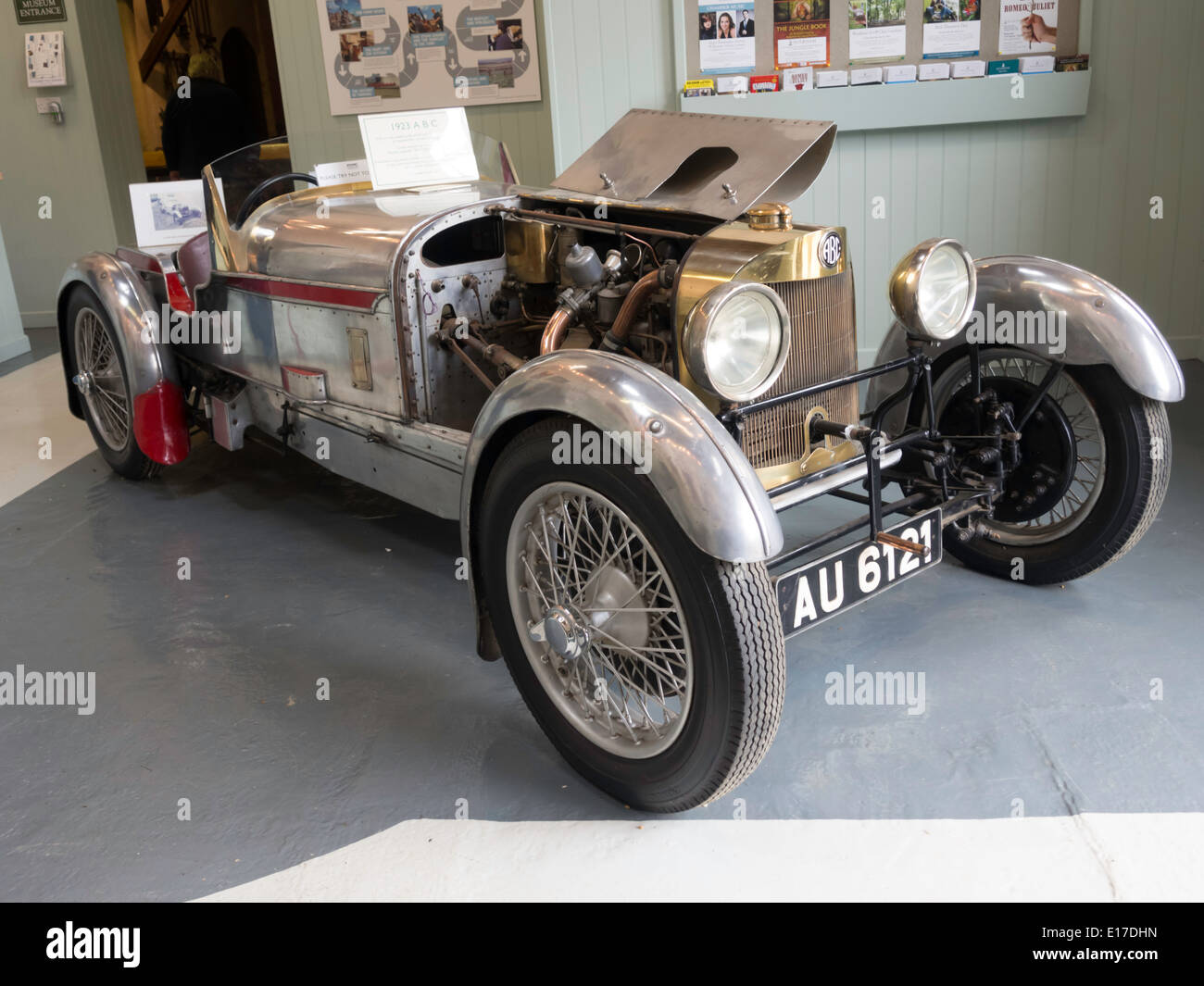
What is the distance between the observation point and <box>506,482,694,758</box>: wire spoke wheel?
84.4 inches

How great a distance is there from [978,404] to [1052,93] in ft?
9.41

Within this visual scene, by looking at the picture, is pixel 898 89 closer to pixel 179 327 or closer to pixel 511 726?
pixel 179 327

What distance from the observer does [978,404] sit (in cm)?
291

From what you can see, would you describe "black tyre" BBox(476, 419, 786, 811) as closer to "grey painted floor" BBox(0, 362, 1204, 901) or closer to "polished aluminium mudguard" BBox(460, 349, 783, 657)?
"polished aluminium mudguard" BBox(460, 349, 783, 657)

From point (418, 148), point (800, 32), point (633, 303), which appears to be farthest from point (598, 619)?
point (800, 32)

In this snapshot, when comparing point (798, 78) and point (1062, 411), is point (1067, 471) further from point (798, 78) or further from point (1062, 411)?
point (798, 78)

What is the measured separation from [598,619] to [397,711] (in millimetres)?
755

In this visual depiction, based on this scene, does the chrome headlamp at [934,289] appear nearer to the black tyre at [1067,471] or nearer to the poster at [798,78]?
the black tyre at [1067,471]

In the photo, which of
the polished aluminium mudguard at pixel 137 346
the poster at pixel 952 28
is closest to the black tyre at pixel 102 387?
the polished aluminium mudguard at pixel 137 346

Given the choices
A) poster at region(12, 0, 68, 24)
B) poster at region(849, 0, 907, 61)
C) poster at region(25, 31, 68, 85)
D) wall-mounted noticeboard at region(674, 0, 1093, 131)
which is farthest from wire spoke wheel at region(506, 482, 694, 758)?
poster at region(12, 0, 68, 24)

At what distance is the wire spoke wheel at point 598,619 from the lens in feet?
7.04

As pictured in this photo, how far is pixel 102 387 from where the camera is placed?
14.8 ft

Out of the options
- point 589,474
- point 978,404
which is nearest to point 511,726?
point 589,474

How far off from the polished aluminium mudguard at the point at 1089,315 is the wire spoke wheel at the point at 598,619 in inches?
52.6
